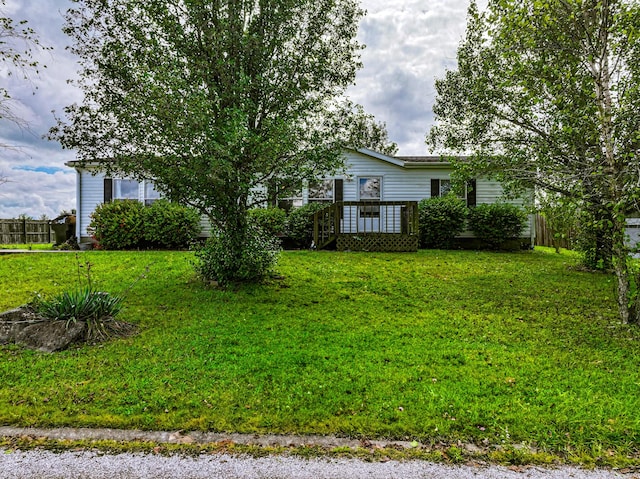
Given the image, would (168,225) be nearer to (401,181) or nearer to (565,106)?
(401,181)

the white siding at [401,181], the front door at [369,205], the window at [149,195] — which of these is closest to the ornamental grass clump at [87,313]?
the front door at [369,205]

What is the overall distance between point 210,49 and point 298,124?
78.7 inches

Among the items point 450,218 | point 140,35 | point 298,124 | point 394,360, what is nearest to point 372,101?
point 450,218

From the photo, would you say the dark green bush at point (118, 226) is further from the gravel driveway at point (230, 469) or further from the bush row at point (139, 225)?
the gravel driveway at point (230, 469)

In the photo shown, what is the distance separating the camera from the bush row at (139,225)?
12266 millimetres

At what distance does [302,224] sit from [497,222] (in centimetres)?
670

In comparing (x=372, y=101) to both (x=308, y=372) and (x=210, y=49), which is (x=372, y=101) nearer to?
(x=210, y=49)

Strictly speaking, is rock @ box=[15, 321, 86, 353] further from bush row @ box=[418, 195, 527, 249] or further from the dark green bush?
bush row @ box=[418, 195, 527, 249]

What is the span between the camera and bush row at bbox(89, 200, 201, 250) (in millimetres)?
12266

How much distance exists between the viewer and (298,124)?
7.23 m

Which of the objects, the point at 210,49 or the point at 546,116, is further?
the point at 546,116

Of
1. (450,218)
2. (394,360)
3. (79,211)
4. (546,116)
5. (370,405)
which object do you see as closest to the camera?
(370,405)

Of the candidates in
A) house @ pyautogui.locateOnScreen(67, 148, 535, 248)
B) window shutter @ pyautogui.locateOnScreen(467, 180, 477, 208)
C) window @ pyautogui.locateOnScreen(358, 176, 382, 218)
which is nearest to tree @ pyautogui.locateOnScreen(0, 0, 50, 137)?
house @ pyautogui.locateOnScreen(67, 148, 535, 248)

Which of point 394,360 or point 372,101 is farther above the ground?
point 372,101
